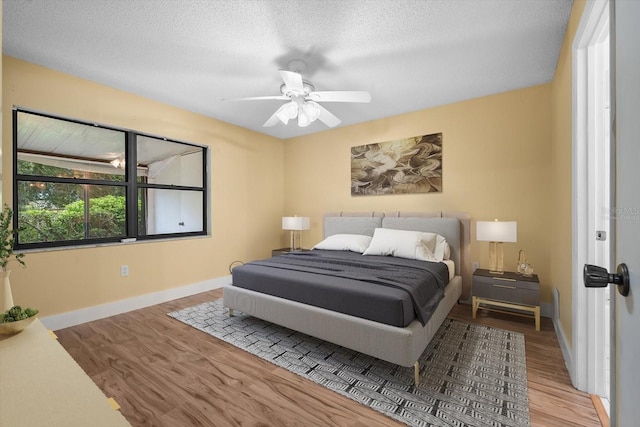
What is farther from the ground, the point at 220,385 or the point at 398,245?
the point at 398,245

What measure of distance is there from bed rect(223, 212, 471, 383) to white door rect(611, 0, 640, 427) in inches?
43.4

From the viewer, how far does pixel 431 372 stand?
1.92 m

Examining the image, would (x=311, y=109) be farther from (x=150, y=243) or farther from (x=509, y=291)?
(x=509, y=291)

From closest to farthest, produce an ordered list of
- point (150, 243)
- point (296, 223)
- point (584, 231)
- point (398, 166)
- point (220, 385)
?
point (584, 231), point (220, 385), point (150, 243), point (398, 166), point (296, 223)

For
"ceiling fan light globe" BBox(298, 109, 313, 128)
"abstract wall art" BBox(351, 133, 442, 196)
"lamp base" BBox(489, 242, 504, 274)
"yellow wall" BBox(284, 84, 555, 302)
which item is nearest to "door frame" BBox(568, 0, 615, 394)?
"lamp base" BBox(489, 242, 504, 274)

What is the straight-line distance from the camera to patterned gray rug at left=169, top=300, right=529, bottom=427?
5.13 feet

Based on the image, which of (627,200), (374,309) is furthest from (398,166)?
(627,200)

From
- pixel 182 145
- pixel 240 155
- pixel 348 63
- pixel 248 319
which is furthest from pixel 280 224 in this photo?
pixel 348 63

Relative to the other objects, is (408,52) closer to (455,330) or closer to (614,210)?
(614,210)

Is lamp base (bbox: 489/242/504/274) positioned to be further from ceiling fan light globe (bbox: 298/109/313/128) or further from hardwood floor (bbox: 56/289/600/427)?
ceiling fan light globe (bbox: 298/109/313/128)

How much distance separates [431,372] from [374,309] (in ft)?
1.96

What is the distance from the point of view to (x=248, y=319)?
9.41ft

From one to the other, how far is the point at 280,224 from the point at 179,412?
3.73m

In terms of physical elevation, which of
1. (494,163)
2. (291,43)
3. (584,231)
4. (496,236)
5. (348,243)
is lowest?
(348,243)
